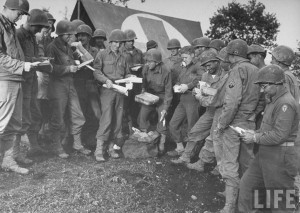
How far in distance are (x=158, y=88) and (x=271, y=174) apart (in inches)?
134

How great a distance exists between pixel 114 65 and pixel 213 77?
5.66ft

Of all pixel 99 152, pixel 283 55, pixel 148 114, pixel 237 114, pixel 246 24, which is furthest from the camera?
pixel 246 24

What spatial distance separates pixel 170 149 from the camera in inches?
265

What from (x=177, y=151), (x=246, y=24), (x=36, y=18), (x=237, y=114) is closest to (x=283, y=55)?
(x=237, y=114)

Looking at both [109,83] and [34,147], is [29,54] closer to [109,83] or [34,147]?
[109,83]

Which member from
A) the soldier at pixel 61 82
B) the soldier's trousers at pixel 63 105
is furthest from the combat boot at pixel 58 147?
the soldier's trousers at pixel 63 105

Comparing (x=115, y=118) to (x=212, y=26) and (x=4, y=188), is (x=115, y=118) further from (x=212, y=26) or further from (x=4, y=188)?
→ (x=212, y=26)

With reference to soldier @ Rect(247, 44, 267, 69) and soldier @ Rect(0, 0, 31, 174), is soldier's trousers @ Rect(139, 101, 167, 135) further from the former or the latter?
soldier @ Rect(0, 0, 31, 174)

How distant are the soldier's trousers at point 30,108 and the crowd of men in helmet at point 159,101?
2 centimetres

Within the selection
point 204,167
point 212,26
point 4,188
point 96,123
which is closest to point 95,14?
point 96,123

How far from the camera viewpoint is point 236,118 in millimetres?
4422

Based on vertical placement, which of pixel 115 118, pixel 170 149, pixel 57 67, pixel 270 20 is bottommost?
pixel 170 149

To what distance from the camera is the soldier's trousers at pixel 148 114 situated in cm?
647

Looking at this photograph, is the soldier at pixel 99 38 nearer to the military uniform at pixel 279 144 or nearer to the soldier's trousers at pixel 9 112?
the soldier's trousers at pixel 9 112
